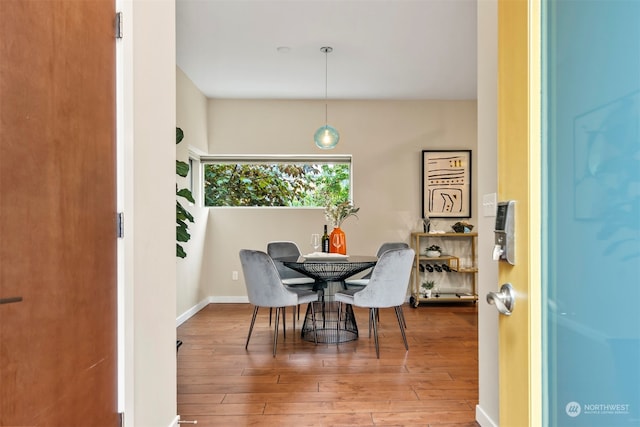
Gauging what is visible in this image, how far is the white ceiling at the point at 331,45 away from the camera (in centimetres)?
319

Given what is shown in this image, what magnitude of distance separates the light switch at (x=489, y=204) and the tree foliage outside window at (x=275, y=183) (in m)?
3.59

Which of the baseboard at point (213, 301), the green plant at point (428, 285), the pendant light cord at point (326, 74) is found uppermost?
the pendant light cord at point (326, 74)

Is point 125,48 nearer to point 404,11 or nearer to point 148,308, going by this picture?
point 148,308

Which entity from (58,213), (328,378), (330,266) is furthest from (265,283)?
(58,213)

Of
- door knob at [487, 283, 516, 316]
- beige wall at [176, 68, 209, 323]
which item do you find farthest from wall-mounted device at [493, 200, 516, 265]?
beige wall at [176, 68, 209, 323]

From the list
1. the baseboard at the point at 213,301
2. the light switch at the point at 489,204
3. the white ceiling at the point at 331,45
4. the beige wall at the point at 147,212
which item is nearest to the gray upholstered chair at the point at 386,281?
the light switch at the point at 489,204

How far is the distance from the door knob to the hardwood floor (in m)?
1.62

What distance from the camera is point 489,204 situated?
2031 mm

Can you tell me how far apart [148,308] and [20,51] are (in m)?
1.07

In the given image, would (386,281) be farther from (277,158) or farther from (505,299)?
(277,158)

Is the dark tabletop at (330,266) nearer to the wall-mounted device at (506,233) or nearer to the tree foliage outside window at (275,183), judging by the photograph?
the tree foliage outside window at (275,183)

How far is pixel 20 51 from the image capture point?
1.05 metres

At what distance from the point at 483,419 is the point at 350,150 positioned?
398 cm

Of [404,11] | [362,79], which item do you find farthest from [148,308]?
[362,79]
